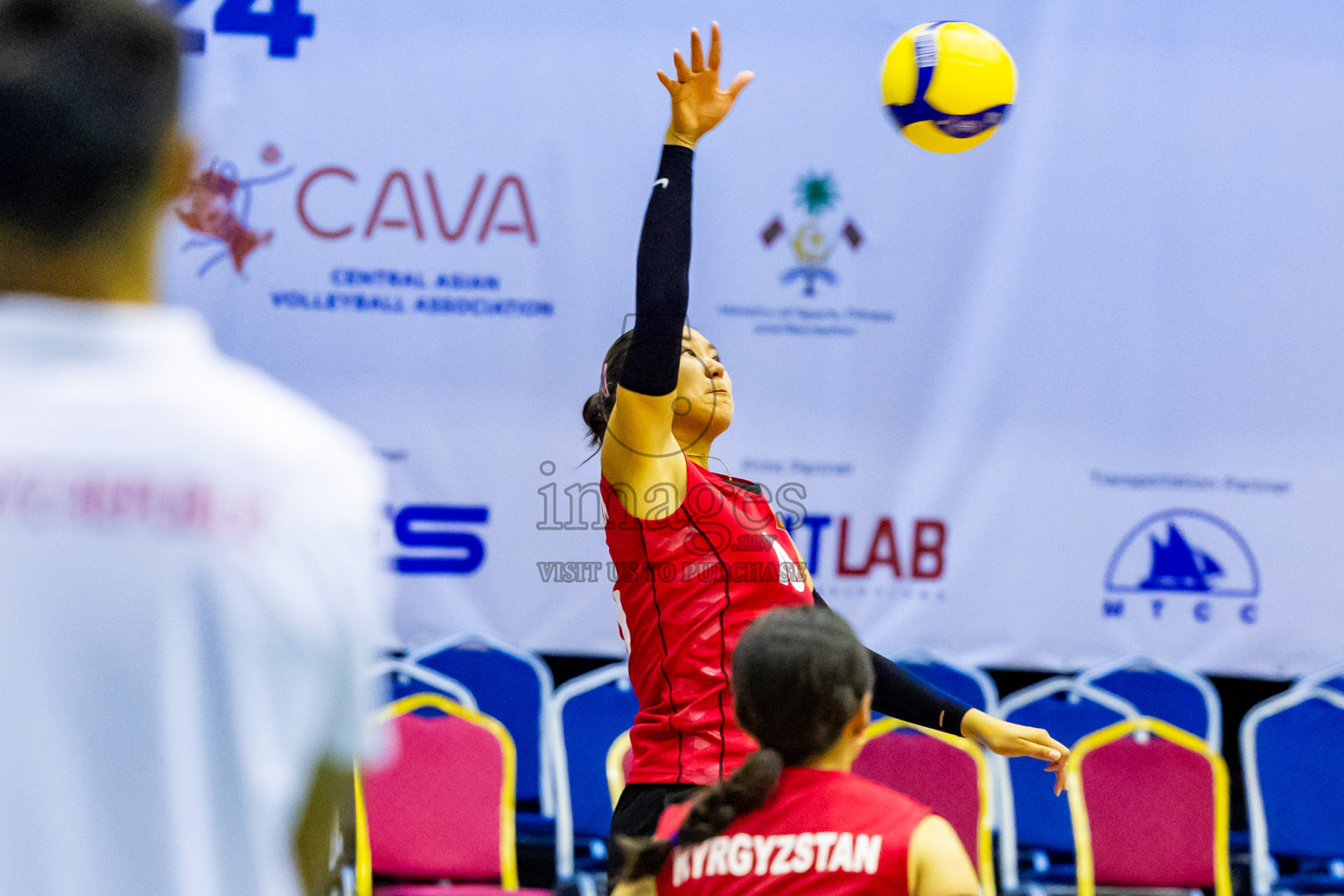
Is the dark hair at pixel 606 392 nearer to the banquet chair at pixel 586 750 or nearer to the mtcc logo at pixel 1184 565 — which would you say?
the banquet chair at pixel 586 750

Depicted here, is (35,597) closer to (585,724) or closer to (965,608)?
(585,724)

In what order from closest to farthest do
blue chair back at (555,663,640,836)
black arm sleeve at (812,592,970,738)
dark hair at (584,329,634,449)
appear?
black arm sleeve at (812,592,970,738) → dark hair at (584,329,634,449) → blue chair back at (555,663,640,836)

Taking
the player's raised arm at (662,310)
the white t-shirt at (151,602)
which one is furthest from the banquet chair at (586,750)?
the white t-shirt at (151,602)

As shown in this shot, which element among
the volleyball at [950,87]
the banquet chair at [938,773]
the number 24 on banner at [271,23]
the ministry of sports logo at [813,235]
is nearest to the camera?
the volleyball at [950,87]

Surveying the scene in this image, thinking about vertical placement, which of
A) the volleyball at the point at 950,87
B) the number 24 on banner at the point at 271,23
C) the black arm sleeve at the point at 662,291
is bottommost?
the black arm sleeve at the point at 662,291

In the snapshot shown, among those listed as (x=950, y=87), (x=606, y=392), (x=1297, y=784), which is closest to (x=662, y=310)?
(x=606, y=392)

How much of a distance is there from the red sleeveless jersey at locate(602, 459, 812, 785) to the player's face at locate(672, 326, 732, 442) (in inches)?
4.2

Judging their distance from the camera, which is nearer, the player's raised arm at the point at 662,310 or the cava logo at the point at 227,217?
the player's raised arm at the point at 662,310

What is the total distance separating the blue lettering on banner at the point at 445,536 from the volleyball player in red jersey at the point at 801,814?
2.51 m

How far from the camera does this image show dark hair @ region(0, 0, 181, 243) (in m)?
0.83

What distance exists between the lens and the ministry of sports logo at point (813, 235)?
4398 mm

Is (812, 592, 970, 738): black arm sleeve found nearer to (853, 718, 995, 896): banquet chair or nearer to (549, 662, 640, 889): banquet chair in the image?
(853, 718, 995, 896): banquet chair

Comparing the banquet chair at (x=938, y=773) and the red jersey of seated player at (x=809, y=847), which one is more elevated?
the red jersey of seated player at (x=809, y=847)

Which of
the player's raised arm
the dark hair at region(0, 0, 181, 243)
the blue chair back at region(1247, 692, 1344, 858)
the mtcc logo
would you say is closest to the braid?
the player's raised arm
